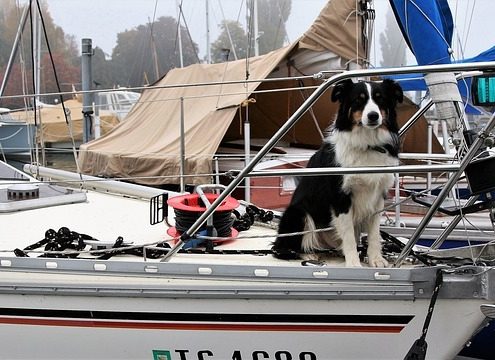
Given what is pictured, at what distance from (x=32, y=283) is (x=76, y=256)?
33 centimetres

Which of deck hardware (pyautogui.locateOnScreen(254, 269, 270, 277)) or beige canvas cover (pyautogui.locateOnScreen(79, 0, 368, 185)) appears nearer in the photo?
deck hardware (pyautogui.locateOnScreen(254, 269, 270, 277))

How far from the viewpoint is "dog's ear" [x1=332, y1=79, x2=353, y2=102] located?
8.54ft

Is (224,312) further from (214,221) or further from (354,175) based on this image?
(354,175)

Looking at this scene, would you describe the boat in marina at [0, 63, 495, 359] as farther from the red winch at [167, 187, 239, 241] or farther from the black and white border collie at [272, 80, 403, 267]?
the red winch at [167, 187, 239, 241]

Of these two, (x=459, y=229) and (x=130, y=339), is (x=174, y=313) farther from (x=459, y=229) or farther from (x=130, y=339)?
(x=459, y=229)

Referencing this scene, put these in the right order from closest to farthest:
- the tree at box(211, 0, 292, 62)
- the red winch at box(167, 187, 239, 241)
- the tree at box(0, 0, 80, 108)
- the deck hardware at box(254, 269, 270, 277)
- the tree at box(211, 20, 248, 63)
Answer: the deck hardware at box(254, 269, 270, 277), the red winch at box(167, 187, 239, 241), the tree at box(0, 0, 80, 108), the tree at box(211, 0, 292, 62), the tree at box(211, 20, 248, 63)

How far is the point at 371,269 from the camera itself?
250 centimetres

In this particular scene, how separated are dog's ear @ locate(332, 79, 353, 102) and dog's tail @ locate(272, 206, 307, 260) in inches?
24.2

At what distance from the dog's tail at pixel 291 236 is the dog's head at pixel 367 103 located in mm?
523

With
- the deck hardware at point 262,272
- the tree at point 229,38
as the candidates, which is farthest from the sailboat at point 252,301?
the tree at point 229,38

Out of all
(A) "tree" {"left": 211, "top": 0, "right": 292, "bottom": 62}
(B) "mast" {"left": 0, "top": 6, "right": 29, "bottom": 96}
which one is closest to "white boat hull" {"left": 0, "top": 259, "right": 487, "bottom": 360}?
(B) "mast" {"left": 0, "top": 6, "right": 29, "bottom": 96}

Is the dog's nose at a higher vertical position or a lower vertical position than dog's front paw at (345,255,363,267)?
higher

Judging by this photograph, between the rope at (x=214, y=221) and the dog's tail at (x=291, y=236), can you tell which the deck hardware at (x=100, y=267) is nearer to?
the rope at (x=214, y=221)

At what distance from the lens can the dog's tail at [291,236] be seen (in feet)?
9.44
